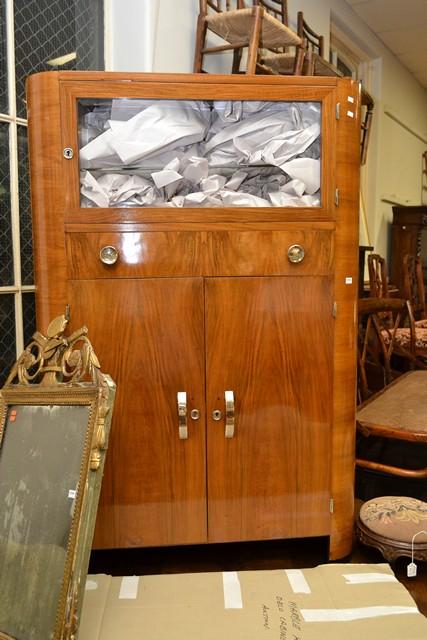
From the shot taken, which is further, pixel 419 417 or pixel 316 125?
pixel 419 417

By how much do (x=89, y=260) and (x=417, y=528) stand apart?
53.9 inches

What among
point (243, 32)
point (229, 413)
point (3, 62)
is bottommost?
point (229, 413)

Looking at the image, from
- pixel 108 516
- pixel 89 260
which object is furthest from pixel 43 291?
pixel 108 516

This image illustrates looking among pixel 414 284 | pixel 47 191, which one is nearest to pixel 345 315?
pixel 47 191

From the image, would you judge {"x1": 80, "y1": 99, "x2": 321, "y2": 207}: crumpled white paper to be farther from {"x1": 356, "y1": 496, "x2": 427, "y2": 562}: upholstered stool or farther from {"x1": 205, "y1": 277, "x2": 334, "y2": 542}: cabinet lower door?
{"x1": 356, "y1": 496, "x2": 427, "y2": 562}: upholstered stool

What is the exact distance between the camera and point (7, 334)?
2002 mm

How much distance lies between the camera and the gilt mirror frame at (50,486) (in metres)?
1.25

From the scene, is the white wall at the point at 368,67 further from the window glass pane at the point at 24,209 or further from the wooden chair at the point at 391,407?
the wooden chair at the point at 391,407

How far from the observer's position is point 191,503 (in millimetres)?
1701

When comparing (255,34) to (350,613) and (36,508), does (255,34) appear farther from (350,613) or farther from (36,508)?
(350,613)

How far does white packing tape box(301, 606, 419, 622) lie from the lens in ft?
4.82

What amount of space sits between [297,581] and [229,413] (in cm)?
55

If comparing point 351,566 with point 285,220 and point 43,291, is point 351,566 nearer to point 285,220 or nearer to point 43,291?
point 285,220

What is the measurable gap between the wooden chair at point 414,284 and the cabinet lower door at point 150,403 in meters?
2.98
